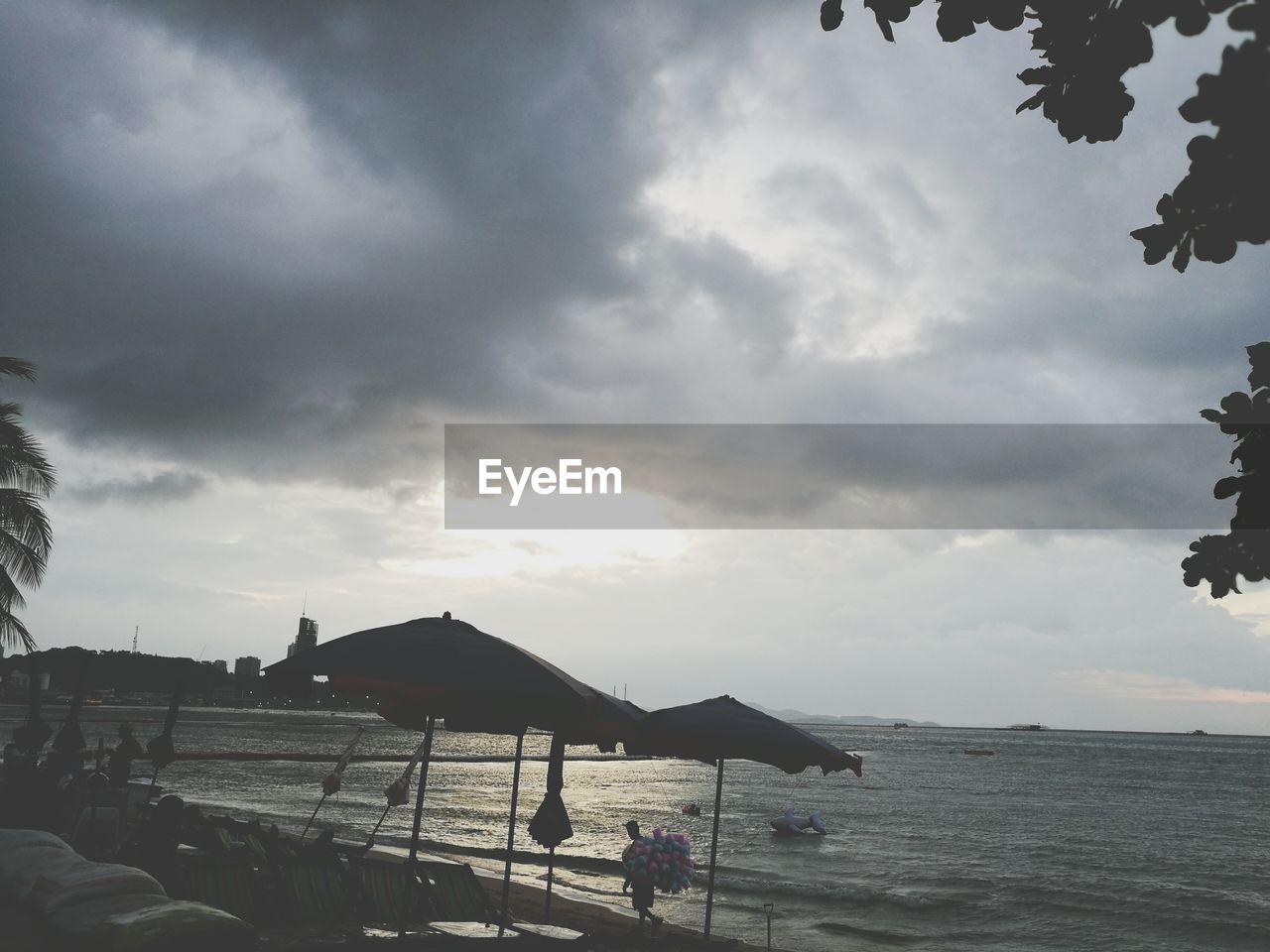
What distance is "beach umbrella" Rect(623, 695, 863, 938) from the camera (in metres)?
8.23

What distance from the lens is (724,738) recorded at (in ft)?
26.9

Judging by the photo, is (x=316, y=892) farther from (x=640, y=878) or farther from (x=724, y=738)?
(x=724, y=738)

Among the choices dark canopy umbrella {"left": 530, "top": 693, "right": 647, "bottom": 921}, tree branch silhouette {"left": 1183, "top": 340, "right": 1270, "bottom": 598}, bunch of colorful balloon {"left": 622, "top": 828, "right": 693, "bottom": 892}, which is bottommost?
bunch of colorful balloon {"left": 622, "top": 828, "right": 693, "bottom": 892}

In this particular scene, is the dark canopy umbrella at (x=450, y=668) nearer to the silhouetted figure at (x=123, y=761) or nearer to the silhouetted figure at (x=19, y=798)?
the silhouetted figure at (x=19, y=798)

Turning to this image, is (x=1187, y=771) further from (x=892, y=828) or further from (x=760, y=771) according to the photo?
(x=892, y=828)

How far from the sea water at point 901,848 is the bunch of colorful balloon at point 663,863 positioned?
24.9 feet

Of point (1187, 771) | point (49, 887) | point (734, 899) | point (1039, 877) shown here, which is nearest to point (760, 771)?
point (1187, 771)

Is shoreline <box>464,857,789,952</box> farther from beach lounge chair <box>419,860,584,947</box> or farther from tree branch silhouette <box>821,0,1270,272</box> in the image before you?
tree branch silhouette <box>821,0,1270,272</box>

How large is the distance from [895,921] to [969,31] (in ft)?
69.9

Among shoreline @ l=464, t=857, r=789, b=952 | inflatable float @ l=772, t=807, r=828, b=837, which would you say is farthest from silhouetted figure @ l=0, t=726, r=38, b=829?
inflatable float @ l=772, t=807, r=828, b=837

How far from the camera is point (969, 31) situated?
8.39ft

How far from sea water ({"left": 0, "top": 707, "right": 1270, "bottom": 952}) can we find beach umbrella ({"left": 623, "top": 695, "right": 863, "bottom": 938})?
1025 cm

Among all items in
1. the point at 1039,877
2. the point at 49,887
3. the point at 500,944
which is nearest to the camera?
the point at 49,887

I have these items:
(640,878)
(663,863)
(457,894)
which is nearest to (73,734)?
(457,894)
